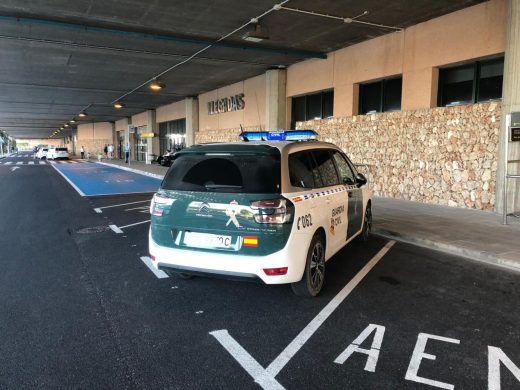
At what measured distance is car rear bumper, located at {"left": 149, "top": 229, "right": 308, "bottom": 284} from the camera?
13.7ft

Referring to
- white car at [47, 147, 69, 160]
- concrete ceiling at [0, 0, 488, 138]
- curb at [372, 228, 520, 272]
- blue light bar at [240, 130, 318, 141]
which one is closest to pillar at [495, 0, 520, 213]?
concrete ceiling at [0, 0, 488, 138]

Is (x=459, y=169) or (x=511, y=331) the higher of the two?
(x=459, y=169)

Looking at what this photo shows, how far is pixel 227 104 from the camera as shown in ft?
77.6

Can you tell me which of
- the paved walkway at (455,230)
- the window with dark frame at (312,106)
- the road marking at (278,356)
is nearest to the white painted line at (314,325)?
the road marking at (278,356)

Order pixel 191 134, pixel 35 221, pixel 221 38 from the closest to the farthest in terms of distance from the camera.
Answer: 1. pixel 35 221
2. pixel 221 38
3. pixel 191 134

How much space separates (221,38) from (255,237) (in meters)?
10.6

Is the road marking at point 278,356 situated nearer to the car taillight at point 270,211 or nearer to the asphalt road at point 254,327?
the asphalt road at point 254,327

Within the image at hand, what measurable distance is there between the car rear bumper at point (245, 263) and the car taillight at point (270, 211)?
10.8 inches

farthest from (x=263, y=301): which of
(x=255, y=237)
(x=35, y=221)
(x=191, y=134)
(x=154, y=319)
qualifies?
(x=191, y=134)

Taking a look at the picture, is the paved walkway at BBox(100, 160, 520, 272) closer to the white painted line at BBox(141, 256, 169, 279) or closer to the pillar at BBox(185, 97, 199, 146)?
the white painted line at BBox(141, 256, 169, 279)

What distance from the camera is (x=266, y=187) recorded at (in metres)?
4.23

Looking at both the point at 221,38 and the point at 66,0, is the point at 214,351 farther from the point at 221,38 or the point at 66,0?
the point at 221,38

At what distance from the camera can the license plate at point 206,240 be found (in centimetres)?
428

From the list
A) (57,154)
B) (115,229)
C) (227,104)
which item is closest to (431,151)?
(115,229)
